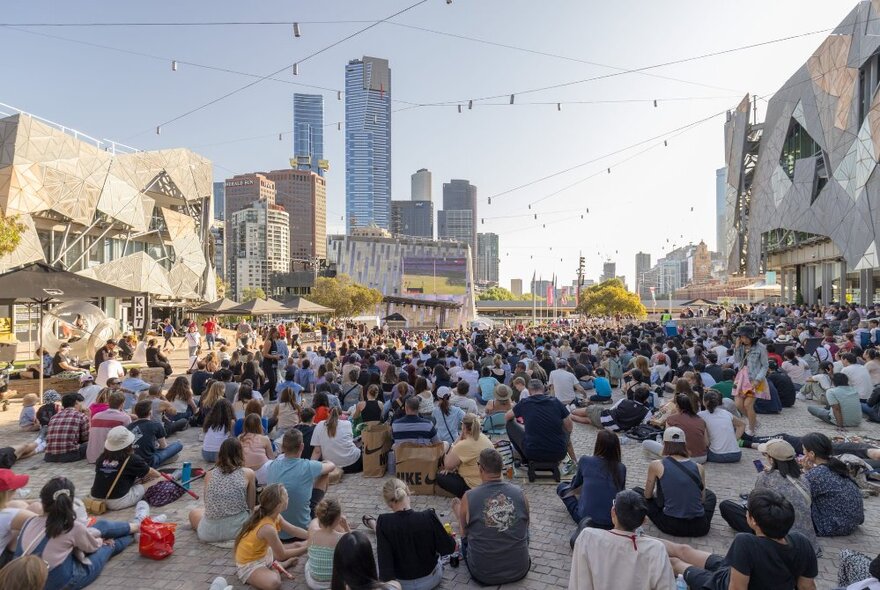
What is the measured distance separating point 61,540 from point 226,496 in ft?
4.31

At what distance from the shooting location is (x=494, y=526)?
402 cm

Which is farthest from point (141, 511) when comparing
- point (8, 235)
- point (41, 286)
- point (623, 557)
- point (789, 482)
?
point (8, 235)

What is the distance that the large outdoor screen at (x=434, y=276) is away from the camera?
101 m

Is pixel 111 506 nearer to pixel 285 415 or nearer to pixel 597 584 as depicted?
pixel 285 415

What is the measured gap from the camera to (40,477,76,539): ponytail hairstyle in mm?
3768

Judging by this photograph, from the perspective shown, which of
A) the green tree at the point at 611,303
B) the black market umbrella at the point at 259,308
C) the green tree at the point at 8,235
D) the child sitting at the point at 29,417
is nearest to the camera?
the child sitting at the point at 29,417

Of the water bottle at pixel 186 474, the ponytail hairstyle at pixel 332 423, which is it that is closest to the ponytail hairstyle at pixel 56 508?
the water bottle at pixel 186 474

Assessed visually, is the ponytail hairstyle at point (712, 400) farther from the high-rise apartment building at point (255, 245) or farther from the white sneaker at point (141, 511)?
the high-rise apartment building at point (255, 245)

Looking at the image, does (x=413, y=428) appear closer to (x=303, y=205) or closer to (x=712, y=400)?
(x=712, y=400)

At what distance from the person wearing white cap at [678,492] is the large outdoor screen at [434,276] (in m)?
95.6

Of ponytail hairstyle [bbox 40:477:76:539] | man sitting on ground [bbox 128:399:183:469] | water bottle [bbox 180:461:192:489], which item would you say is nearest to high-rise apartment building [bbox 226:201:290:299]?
man sitting on ground [bbox 128:399:183:469]

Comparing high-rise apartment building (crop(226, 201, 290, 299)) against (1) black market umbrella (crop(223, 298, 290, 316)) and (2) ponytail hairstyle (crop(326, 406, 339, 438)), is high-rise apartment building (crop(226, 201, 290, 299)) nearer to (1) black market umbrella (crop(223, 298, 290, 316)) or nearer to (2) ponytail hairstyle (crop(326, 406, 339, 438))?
(1) black market umbrella (crop(223, 298, 290, 316))

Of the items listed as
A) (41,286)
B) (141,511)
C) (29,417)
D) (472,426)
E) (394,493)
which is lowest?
(141,511)

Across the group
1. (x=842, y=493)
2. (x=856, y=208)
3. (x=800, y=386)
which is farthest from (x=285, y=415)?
(x=856, y=208)
